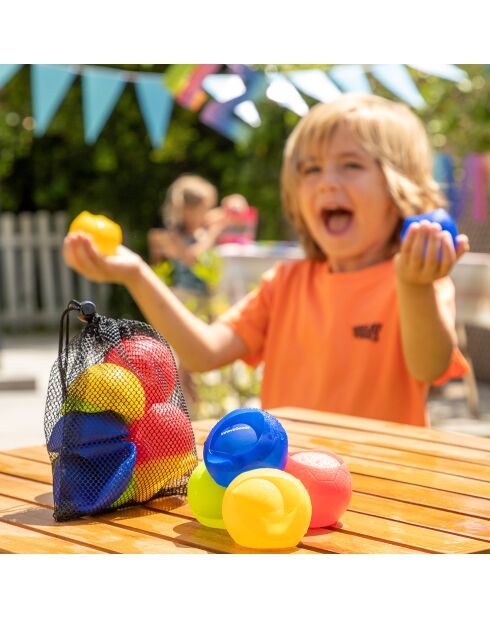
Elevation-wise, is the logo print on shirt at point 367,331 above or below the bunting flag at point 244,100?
below

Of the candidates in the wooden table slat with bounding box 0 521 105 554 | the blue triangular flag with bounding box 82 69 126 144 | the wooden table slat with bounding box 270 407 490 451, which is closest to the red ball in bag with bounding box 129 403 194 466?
the wooden table slat with bounding box 0 521 105 554

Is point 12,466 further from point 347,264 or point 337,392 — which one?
point 347,264

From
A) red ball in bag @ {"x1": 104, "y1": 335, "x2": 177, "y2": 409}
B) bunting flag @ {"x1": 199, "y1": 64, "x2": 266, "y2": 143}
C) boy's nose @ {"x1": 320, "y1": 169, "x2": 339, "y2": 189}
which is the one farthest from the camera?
bunting flag @ {"x1": 199, "y1": 64, "x2": 266, "y2": 143}

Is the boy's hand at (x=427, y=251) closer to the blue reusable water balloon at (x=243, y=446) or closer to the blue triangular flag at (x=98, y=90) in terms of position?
the blue reusable water balloon at (x=243, y=446)

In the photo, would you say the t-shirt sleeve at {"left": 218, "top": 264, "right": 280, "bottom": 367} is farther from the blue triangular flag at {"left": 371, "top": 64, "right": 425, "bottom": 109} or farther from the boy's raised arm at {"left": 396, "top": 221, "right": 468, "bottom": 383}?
the blue triangular flag at {"left": 371, "top": 64, "right": 425, "bottom": 109}

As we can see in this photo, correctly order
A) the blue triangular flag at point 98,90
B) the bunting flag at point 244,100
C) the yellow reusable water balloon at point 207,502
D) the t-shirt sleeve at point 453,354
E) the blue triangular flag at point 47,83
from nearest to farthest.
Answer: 1. the yellow reusable water balloon at point 207,502
2. the t-shirt sleeve at point 453,354
3. the bunting flag at point 244,100
4. the blue triangular flag at point 47,83
5. the blue triangular flag at point 98,90

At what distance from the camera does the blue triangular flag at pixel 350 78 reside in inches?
221

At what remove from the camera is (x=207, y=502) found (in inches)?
60.6

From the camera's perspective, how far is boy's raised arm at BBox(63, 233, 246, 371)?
8.31 feet

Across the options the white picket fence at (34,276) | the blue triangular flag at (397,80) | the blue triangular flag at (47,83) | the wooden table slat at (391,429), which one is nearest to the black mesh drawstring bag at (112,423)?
the wooden table slat at (391,429)

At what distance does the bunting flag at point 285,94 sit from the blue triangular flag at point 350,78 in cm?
25

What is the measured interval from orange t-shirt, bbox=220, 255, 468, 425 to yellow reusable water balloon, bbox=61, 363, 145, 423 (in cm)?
135

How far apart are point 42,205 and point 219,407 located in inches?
321

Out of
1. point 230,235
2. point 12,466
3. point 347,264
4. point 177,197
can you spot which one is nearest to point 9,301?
point 177,197
